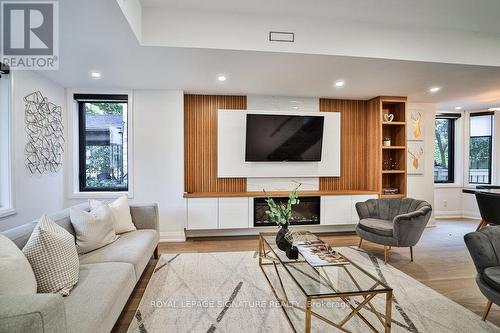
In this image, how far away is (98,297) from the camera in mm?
1534

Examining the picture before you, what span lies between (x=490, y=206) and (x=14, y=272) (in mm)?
5128

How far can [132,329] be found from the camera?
6.22 feet

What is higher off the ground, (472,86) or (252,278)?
(472,86)

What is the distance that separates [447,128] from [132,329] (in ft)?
23.1

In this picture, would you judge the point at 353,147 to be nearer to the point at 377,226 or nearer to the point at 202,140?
the point at 377,226

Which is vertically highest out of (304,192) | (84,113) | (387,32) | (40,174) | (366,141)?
(387,32)

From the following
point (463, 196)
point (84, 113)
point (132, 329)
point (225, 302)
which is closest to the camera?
point (132, 329)

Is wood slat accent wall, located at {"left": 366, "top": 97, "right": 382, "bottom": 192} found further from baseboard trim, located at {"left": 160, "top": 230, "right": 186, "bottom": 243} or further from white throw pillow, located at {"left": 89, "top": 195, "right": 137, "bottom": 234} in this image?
white throw pillow, located at {"left": 89, "top": 195, "right": 137, "bottom": 234}

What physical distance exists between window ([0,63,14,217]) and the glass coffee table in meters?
3.01

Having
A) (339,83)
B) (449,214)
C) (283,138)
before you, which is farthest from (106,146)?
(449,214)

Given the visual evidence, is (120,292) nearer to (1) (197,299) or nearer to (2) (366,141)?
(1) (197,299)

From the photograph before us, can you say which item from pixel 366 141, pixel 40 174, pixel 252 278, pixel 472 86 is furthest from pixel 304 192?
pixel 40 174

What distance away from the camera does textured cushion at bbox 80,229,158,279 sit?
7.00 feet

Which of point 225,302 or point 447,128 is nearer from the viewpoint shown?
point 225,302
